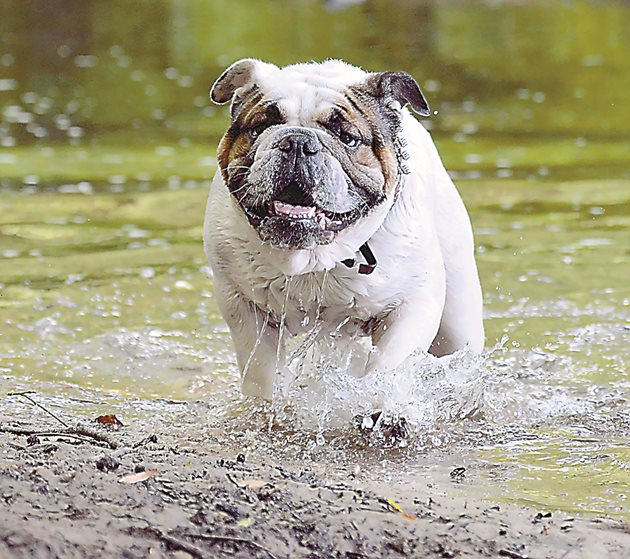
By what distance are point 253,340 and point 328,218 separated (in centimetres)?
84

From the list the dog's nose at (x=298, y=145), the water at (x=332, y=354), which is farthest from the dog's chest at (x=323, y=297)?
the dog's nose at (x=298, y=145)

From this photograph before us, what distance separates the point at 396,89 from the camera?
14.8 ft

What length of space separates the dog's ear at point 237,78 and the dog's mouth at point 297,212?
21.6 inches

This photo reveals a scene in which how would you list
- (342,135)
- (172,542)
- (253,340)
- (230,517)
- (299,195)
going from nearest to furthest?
(172,542) → (230,517) → (299,195) → (342,135) → (253,340)

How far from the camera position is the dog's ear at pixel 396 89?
177 inches

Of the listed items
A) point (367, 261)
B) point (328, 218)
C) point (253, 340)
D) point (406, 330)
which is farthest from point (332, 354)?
point (328, 218)

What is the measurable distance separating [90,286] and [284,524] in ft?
13.7

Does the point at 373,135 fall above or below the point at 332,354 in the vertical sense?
above

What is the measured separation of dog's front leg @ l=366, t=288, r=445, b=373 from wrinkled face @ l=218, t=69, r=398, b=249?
0.51 m

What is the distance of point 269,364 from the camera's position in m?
5.03

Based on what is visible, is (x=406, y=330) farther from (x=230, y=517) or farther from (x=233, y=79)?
(x=230, y=517)

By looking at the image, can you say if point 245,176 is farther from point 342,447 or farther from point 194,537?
point 194,537

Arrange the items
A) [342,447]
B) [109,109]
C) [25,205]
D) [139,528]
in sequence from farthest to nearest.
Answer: [109,109] < [25,205] < [342,447] < [139,528]

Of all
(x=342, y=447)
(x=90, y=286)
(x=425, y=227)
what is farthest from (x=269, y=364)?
(x=90, y=286)
